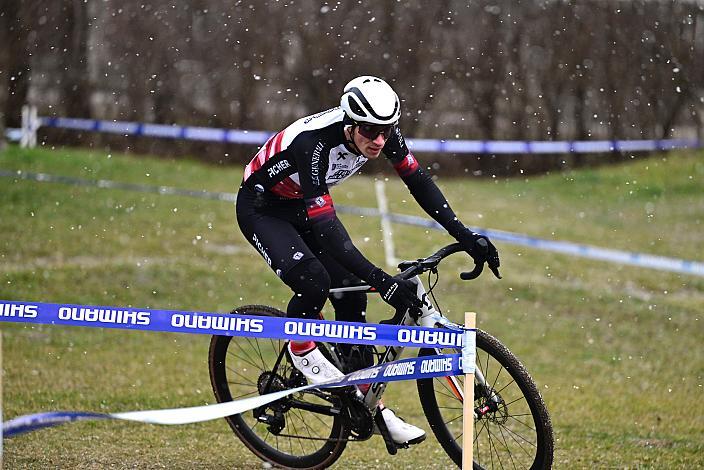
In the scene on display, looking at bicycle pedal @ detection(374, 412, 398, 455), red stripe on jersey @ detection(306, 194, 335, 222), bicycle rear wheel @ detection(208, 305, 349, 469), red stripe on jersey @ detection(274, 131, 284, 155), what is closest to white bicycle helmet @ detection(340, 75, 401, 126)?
red stripe on jersey @ detection(306, 194, 335, 222)

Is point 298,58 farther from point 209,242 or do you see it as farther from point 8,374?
point 8,374

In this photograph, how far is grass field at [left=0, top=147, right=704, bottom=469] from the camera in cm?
630

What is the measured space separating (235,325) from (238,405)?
1.24 feet

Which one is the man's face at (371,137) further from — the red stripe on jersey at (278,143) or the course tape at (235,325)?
the course tape at (235,325)

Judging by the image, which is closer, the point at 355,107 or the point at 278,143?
the point at 355,107

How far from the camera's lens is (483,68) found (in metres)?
21.5

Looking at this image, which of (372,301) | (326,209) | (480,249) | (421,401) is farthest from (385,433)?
(372,301)

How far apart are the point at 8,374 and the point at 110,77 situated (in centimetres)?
1397

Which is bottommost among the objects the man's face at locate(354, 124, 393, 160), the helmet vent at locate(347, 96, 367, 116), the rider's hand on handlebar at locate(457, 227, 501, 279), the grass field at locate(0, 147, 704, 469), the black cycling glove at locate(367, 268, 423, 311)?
the grass field at locate(0, 147, 704, 469)

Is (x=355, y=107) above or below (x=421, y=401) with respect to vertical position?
above

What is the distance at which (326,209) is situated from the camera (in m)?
4.95

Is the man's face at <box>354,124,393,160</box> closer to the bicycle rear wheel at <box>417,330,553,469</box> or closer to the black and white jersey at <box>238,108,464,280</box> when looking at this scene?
the black and white jersey at <box>238,108,464,280</box>

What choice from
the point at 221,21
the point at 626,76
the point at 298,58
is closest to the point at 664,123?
the point at 626,76

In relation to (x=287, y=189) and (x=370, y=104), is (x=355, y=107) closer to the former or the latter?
(x=370, y=104)
